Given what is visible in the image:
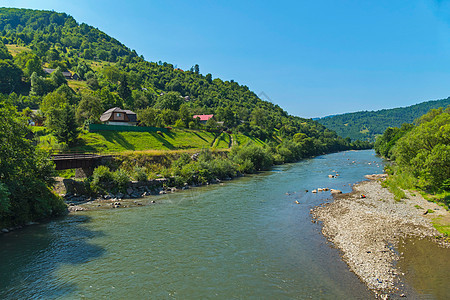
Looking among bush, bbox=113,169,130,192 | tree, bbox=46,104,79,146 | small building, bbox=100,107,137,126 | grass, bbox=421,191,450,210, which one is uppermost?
small building, bbox=100,107,137,126

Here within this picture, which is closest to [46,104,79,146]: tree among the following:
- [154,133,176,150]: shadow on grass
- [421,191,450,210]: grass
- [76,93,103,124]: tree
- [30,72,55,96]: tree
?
[76,93,103,124]: tree

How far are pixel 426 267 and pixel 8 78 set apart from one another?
454 ft

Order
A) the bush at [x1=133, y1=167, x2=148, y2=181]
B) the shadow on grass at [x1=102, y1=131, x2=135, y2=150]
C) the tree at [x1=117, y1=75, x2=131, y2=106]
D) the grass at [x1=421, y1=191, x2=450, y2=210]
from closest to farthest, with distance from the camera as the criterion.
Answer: the grass at [x1=421, y1=191, x2=450, y2=210] < the bush at [x1=133, y1=167, x2=148, y2=181] < the shadow on grass at [x1=102, y1=131, x2=135, y2=150] < the tree at [x1=117, y1=75, x2=131, y2=106]

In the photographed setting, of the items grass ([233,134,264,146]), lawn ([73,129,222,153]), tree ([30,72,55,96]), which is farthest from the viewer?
grass ([233,134,264,146])

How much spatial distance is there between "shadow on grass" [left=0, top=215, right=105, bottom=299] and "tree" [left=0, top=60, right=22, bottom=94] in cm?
10834

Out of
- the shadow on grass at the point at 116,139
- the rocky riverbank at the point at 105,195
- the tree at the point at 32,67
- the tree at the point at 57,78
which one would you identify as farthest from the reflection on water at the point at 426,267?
A: the tree at the point at 32,67

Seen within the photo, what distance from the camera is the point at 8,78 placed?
102m

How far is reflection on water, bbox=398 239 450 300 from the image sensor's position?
13336mm

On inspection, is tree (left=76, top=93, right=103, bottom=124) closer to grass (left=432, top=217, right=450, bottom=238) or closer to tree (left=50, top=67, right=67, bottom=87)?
tree (left=50, top=67, right=67, bottom=87)

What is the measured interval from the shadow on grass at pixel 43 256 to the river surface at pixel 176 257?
6 centimetres

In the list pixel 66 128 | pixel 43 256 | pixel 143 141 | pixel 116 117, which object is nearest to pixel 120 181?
pixel 43 256

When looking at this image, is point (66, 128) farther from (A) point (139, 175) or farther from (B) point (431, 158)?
(B) point (431, 158)

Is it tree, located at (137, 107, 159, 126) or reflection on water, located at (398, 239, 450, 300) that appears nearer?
reflection on water, located at (398, 239, 450, 300)

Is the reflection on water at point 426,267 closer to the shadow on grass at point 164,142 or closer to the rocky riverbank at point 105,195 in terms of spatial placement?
the rocky riverbank at point 105,195
